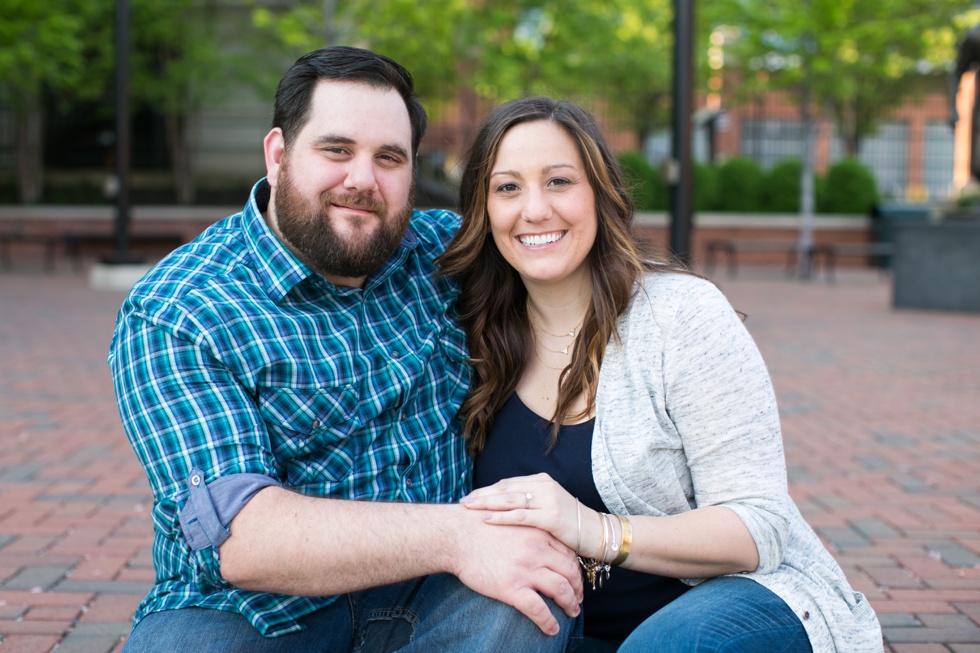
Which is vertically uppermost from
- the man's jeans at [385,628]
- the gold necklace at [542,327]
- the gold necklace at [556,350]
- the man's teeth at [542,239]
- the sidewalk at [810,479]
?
the man's teeth at [542,239]

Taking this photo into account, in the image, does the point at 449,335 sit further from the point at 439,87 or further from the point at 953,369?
the point at 439,87

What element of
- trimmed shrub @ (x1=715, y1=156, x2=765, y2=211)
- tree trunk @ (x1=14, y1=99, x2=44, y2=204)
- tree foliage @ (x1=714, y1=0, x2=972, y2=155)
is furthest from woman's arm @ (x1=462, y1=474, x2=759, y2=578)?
tree trunk @ (x1=14, y1=99, x2=44, y2=204)

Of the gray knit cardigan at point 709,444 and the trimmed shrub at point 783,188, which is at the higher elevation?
the trimmed shrub at point 783,188

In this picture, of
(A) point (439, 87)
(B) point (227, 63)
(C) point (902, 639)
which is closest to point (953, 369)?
(C) point (902, 639)

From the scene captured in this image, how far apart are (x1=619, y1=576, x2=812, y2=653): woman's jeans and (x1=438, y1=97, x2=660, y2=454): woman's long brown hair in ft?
1.58

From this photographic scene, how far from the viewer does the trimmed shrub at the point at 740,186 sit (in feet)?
72.6

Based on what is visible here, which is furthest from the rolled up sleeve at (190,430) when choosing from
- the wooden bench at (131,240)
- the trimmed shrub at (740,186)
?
the trimmed shrub at (740,186)

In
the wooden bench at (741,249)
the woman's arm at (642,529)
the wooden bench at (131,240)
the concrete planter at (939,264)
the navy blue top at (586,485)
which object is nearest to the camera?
the woman's arm at (642,529)

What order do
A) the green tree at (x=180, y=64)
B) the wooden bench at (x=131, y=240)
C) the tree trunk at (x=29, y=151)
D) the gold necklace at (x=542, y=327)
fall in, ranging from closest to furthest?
the gold necklace at (x=542, y=327) < the wooden bench at (x=131, y=240) < the green tree at (x=180, y=64) < the tree trunk at (x=29, y=151)

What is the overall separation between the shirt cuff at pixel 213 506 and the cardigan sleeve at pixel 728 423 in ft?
2.97

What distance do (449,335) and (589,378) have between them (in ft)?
1.33

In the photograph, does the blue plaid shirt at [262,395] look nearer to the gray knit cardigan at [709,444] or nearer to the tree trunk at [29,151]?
the gray knit cardigan at [709,444]

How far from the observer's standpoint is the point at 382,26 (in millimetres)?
17375

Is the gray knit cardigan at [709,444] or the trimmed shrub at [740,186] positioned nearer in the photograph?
the gray knit cardigan at [709,444]
